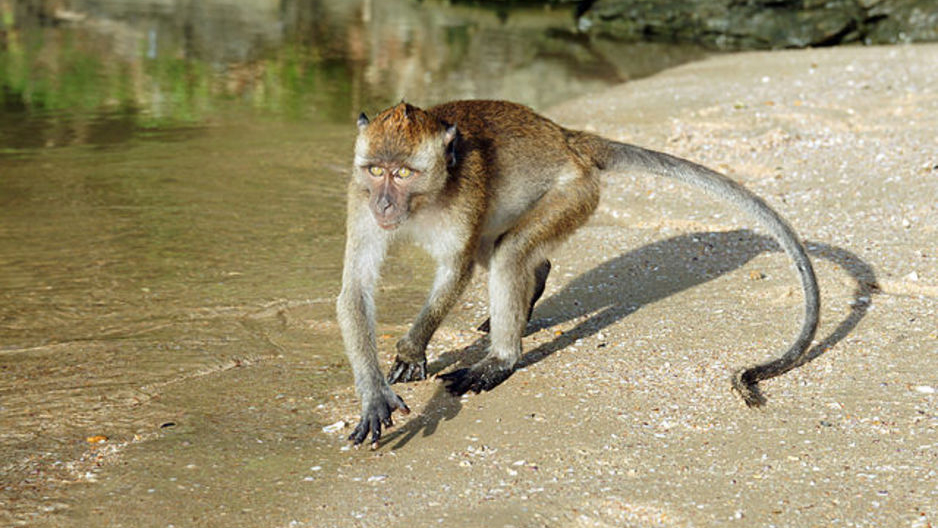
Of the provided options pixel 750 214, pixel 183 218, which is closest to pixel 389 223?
pixel 750 214

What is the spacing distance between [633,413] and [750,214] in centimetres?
132

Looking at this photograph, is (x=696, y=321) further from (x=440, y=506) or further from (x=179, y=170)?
(x=179, y=170)

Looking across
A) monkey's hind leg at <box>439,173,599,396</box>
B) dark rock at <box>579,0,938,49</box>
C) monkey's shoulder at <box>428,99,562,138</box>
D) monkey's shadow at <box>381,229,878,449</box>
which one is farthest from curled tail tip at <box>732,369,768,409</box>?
dark rock at <box>579,0,938,49</box>

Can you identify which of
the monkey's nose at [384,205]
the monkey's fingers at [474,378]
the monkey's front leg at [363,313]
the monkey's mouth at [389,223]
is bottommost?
the monkey's fingers at [474,378]

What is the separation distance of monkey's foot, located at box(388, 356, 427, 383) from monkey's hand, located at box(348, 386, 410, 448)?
2.00 feet

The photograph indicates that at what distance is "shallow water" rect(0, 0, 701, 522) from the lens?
5.24 m

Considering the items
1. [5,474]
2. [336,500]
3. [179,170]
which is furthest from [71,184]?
[336,500]

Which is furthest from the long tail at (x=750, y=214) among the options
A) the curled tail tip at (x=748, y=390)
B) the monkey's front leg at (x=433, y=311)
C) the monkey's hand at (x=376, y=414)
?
the monkey's hand at (x=376, y=414)

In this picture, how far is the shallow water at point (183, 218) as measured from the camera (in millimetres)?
5238

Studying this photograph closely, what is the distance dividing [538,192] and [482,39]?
13028 millimetres

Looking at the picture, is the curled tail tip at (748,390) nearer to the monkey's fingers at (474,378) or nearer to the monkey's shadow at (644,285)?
the monkey's shadow at (644,285)

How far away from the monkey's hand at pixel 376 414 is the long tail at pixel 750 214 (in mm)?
1597

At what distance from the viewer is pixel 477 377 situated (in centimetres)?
554

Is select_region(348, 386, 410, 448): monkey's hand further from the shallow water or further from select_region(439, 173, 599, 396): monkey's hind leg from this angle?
select_region(439, 173, 599, 396): monkey's hind leg
